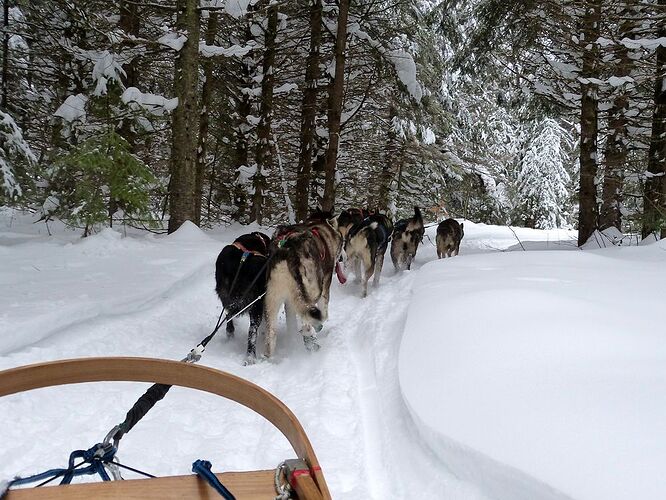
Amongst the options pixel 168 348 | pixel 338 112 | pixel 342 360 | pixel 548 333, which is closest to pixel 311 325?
pixel 342 360

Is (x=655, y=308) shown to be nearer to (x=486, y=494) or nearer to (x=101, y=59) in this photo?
(x=486, y=494)

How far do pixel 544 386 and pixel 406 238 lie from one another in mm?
7818

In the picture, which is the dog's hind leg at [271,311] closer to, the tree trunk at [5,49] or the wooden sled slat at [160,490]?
the wooden sled slat at [160,490]

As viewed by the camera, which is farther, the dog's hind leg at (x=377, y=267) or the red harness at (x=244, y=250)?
the dog's hind leg at (x=377, y=267)

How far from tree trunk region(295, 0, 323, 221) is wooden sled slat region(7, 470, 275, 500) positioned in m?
12.3

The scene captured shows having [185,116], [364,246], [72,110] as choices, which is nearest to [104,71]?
[72,110]

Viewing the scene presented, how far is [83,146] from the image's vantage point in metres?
8.67

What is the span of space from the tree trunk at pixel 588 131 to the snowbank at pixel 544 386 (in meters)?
5.65

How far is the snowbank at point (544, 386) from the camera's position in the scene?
2.06 m

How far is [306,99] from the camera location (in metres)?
13.9

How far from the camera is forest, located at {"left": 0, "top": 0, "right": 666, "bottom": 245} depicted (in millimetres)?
9070

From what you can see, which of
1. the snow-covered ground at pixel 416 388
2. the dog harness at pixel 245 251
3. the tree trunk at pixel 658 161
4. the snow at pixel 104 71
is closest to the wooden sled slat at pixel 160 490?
the snow-covered ground at pixel 416 388

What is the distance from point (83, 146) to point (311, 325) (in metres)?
6.31

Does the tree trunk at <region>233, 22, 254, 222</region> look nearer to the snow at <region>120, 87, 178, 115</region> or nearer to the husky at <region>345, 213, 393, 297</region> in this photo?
the snow at <region>120, 87, 178, 115</region>
